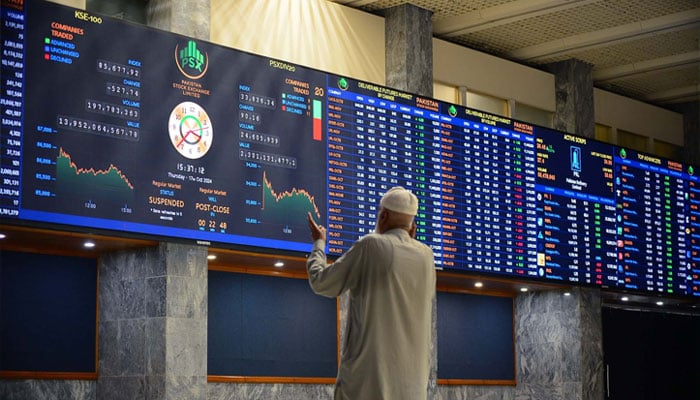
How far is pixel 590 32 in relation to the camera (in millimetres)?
13078

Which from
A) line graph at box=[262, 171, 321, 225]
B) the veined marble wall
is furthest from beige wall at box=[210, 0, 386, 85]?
the veined marble wall

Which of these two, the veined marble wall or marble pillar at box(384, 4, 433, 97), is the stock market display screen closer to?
marble pillar at box(384, 4, 433, 97)

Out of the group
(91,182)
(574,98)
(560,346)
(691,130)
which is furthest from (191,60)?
(691,130)

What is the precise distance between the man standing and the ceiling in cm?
717

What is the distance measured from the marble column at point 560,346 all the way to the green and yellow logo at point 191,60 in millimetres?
5877

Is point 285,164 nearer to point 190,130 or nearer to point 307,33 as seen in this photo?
point 190,130

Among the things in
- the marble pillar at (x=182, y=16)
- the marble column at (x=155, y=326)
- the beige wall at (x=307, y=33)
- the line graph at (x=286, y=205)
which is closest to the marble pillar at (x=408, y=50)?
the beige wall at (x=307, y=33)

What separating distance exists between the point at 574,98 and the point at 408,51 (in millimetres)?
3139

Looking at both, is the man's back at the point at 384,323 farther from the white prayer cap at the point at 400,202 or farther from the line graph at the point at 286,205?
the line graph at the point at 286,205

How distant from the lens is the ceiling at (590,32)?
12.0 meters

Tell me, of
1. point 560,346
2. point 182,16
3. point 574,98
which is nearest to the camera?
point 182,16

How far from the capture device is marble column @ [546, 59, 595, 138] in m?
13.8

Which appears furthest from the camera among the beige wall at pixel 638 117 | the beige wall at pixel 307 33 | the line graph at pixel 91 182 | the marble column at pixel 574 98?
the beige wall at pixel 638 117

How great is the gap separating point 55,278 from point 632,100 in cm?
935
